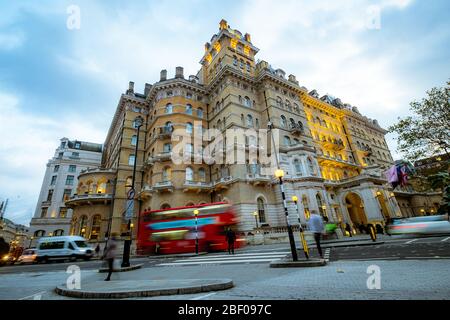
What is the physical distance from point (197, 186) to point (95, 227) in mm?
15447

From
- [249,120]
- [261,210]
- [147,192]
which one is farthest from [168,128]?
[261,210]

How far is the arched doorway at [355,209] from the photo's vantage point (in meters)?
32.8

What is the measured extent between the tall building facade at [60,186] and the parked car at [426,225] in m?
43.6

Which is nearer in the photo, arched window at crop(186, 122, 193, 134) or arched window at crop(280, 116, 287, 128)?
arched window at crop(186, 122, 193, 134)

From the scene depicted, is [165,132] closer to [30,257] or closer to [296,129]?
[296,129]

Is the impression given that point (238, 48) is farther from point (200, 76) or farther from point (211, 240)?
point (211, 240)

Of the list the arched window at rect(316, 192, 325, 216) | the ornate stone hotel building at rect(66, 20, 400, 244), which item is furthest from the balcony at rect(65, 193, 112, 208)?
the arched window at rect(316, 192, 325, 216)

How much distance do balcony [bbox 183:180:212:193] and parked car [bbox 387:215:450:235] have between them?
18821mm

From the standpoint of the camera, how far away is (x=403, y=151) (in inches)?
762

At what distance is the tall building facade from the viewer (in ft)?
134

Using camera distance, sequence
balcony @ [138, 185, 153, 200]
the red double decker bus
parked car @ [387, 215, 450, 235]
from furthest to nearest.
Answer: balcony @ [138, 185, 153, 200] → the red double decker bus → parked car @ [387, 215, 450, 235]

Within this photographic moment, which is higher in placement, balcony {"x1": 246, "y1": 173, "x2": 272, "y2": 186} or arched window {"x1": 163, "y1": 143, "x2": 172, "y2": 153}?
arched window {"x1": 163, "y1": 143, "x2": 172, "y2": 153}

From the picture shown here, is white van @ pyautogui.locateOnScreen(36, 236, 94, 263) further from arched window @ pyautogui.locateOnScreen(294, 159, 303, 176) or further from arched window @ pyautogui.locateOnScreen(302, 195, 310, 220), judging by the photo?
arched window @ pyautogui.locateOnScreen(294, 159, 303, 176)
